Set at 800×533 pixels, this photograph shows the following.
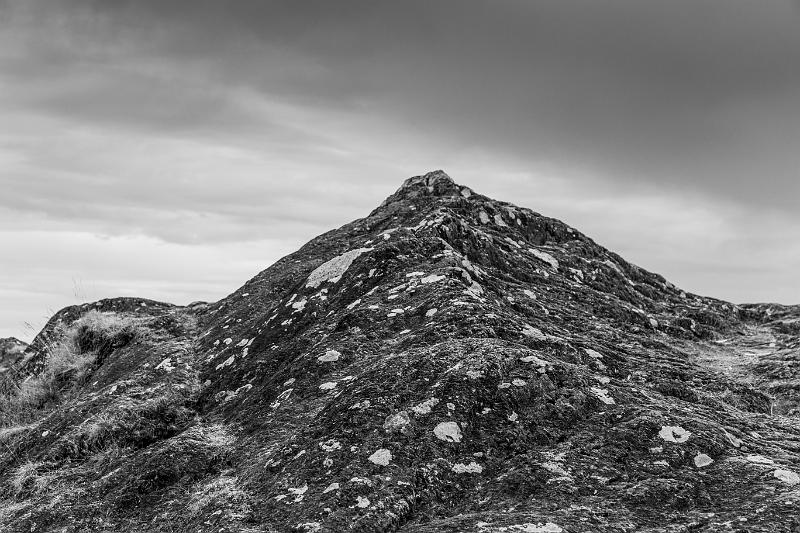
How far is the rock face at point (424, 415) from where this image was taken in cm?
675

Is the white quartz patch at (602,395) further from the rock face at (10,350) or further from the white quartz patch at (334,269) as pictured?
the rock face at (10,350)

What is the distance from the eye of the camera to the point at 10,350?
77.7ft

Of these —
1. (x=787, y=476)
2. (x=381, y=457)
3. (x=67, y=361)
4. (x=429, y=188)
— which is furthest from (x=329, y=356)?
(x=429, y=188)

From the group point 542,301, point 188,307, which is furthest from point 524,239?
point 188,307

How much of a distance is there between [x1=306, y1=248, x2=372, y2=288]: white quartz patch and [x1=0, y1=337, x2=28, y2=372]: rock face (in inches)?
619

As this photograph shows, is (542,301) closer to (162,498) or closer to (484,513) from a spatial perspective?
(484,513)

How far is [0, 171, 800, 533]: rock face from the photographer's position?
6750 millimetres

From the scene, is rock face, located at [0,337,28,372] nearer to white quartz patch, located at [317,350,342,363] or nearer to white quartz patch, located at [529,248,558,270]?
white quartz patch, located at [317,350,342,363]

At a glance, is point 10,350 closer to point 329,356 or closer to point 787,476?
point 329,356

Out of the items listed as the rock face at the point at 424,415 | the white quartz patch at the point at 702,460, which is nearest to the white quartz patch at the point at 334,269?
the rock face at the point at 424,415

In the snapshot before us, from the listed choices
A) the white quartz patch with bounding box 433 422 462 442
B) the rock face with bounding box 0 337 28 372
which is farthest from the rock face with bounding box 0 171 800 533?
the rock face with bounding box 0 337 28 372

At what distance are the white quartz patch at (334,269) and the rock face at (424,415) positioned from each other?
5 centimetres

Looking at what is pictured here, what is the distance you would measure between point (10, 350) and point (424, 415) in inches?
877

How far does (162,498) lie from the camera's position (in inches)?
336
